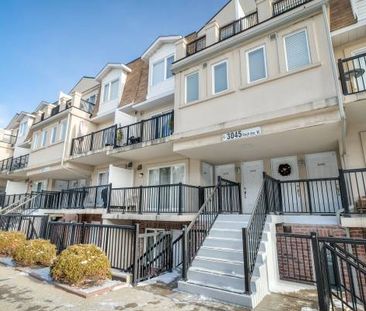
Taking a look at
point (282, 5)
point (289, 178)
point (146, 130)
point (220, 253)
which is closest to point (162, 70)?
point (146, 130)

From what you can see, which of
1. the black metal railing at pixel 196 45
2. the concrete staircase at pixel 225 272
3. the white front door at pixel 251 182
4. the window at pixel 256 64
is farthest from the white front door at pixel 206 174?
the black metal railing at pixel 196 45

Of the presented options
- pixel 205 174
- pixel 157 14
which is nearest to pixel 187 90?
pixel 157 14

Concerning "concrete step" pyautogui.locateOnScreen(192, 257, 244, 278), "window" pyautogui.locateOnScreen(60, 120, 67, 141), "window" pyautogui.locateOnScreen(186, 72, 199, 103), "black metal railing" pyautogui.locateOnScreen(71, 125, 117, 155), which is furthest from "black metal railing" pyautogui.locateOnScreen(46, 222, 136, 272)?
"window" pyautogui.locateOnScreen(60, 120, 67, 141)

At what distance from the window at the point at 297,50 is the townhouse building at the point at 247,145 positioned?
0.04 meters

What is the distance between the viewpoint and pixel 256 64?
9.06m

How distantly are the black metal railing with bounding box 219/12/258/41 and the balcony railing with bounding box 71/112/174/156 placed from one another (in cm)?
442

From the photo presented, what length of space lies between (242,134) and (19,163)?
67.1ft

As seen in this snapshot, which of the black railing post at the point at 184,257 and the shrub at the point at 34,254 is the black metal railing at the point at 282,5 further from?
the shrub at the point at 34,254

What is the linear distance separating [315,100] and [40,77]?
13395 mm

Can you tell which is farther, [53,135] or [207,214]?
[53,135]

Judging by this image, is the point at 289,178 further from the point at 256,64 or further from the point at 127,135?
the point at 127,135

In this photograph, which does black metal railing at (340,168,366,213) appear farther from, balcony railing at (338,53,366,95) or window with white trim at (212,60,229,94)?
window with white trim at (212,60,229,94)

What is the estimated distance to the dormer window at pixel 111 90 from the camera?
16.5 m

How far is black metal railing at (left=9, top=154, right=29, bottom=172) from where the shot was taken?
20.3m
